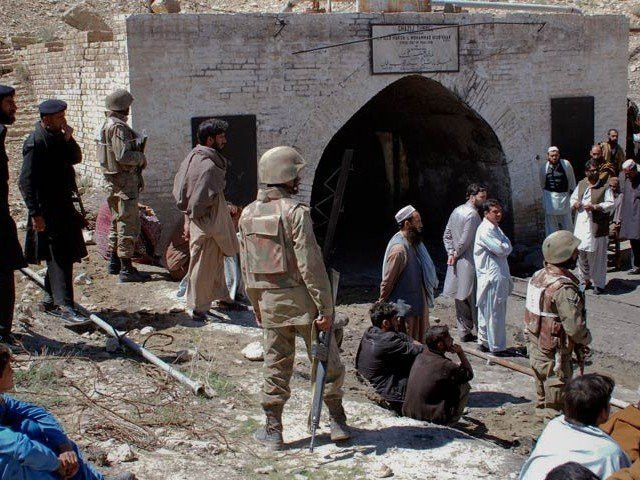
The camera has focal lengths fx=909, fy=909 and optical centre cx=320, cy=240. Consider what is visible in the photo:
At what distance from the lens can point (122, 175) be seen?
29.2ft

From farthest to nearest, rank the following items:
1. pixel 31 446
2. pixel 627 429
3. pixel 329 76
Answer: pixel 329 76 → pixel 627 429 → pixel 31 446

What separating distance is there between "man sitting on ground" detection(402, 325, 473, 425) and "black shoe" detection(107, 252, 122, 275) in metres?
4.24

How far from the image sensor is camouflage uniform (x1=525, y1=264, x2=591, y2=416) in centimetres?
574

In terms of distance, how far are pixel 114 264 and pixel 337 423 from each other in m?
4.80

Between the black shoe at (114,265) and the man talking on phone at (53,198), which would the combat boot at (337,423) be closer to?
the man talking on phone at (53,198)

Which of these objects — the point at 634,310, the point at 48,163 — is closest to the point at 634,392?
the point at 634,310

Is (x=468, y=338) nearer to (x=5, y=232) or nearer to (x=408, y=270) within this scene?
(x=408, y=270)

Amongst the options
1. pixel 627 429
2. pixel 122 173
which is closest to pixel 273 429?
pixel 627 429

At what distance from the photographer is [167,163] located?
34.3 feet

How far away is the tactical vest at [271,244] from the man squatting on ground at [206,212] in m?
2.45

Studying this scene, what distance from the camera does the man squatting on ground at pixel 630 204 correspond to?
11141mm

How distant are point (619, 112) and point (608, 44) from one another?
1.06 metres

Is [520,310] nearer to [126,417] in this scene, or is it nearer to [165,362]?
[165,362]

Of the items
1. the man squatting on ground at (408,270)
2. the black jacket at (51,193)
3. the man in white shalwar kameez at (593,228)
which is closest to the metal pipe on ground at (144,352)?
the black jacket at (51,193)
